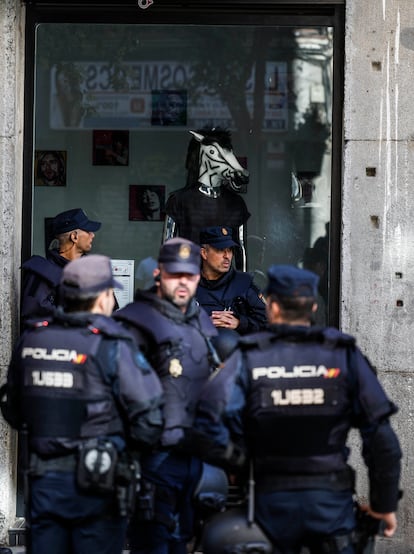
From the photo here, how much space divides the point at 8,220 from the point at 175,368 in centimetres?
227

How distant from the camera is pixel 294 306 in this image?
466 centimetres

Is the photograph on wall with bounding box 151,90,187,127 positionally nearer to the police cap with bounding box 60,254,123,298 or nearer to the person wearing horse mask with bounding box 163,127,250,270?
the person wearing horse mask with bounding box 163,127,250,270

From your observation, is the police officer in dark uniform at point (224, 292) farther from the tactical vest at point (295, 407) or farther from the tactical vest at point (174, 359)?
the tactical vest at point (295, 407)

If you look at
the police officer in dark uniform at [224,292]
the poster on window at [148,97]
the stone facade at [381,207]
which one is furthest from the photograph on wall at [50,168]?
the police officer in dark uniform at [224,292]

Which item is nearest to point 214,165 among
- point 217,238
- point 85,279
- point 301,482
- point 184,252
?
point 217,238

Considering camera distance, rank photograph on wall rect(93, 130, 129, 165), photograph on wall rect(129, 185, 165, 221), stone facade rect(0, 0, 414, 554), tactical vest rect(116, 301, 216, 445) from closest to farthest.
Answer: tactical vest rect(116, 301, 216, 445) < stone facade rect(0, 0, 414, 554) < photograph on wall rect(129, 185, 165, 221) < photograph on wall rect(93, 130, 129, 165)

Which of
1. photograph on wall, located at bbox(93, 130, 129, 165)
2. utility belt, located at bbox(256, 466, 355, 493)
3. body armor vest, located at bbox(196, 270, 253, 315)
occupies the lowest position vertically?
utility belt, located at bbox(256, 466, 355, 493)

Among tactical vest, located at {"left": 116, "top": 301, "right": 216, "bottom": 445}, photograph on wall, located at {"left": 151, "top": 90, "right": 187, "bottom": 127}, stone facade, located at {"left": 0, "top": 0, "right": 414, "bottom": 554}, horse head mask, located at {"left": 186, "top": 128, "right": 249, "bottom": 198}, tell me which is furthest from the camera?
photograph on wall, located at {"left": 151, "top": 90, "right": 187, "bottom": 127}

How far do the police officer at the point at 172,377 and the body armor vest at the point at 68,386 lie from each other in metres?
0.58

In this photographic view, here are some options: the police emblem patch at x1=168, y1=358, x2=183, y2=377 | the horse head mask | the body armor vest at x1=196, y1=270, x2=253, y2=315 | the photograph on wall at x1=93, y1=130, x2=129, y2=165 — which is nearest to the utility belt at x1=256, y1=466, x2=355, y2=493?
the police emblem patch at x1=168, y1=358, x2=183, y2=377

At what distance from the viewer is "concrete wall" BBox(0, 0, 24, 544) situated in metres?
7.00

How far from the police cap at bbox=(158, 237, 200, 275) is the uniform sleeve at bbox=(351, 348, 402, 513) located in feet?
3.62

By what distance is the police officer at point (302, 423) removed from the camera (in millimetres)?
4496

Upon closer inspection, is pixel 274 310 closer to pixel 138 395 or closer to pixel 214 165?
pixel 138 395
